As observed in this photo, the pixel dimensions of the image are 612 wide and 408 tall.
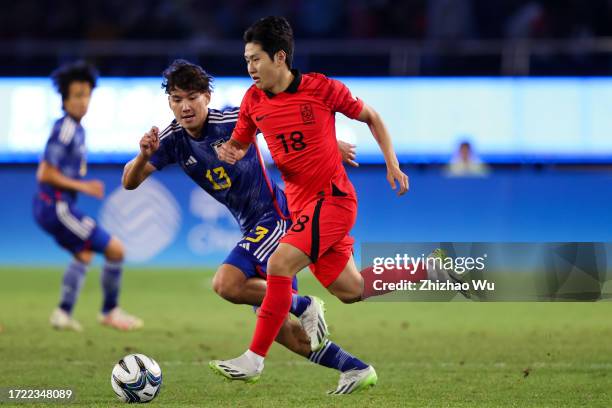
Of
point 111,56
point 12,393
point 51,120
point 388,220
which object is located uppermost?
point 111,56

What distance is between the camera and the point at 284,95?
6.02m

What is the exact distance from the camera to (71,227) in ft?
32.9

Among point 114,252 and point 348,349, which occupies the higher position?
point 114,252

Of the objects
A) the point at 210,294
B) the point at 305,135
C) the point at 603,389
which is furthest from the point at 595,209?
the point at 305,135

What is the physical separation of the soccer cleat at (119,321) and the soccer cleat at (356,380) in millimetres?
3810

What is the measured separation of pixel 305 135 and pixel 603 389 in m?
2.25

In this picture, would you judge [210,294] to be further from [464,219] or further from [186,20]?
[186,20]

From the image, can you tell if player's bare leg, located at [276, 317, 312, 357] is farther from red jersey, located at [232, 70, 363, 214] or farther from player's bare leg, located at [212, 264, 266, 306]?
red jersey, located at [232, 70, 363, 214]

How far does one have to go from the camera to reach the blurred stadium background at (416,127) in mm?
13008

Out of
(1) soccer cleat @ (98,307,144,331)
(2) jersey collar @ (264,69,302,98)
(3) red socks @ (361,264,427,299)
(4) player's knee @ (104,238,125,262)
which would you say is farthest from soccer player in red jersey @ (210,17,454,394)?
(4) player's knee @ (104,238,125,262)

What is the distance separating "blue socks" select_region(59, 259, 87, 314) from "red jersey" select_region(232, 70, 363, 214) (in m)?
4.34

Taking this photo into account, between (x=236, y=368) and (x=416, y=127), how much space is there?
893 centimetres
